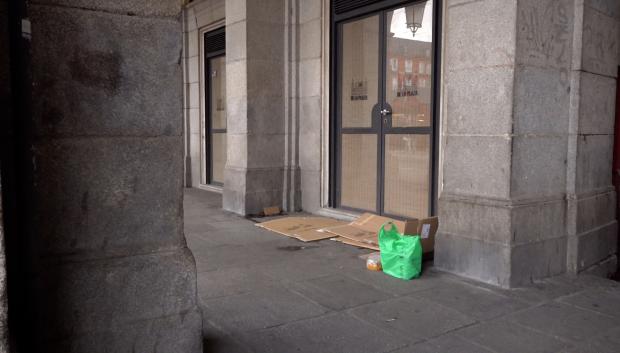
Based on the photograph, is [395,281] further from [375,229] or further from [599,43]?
[599,43]

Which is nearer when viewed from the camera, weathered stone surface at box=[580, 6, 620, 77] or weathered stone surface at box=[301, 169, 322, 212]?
weathered stone surface at box=[580, 6, 620, 77]

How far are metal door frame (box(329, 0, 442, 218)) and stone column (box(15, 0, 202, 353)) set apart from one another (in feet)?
13.6

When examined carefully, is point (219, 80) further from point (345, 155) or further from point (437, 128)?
point (437, 128)

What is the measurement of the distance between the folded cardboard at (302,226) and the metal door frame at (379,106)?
52 cm

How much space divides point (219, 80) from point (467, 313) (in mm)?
8643

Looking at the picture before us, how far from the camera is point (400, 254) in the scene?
4875 millimetres

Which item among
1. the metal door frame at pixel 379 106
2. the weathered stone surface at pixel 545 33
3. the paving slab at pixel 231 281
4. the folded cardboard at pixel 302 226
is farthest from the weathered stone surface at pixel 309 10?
the paving slab at pixel 231 281

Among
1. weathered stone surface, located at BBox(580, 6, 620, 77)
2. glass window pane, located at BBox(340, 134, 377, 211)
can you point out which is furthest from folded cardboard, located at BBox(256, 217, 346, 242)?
weathered stone surface, located at BBox(580, 6, 620, 77)

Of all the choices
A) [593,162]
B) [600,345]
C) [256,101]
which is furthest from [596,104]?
[256,101]

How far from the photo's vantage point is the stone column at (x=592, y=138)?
496cm

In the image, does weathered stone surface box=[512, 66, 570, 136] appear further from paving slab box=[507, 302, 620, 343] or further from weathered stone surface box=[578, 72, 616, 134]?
paving slab box=[507, 302, 620, 343]

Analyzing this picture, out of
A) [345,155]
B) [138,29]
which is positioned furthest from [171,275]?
[345,155]

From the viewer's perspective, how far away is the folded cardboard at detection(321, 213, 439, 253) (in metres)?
5.35

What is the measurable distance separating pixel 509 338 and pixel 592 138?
8.71 feet
